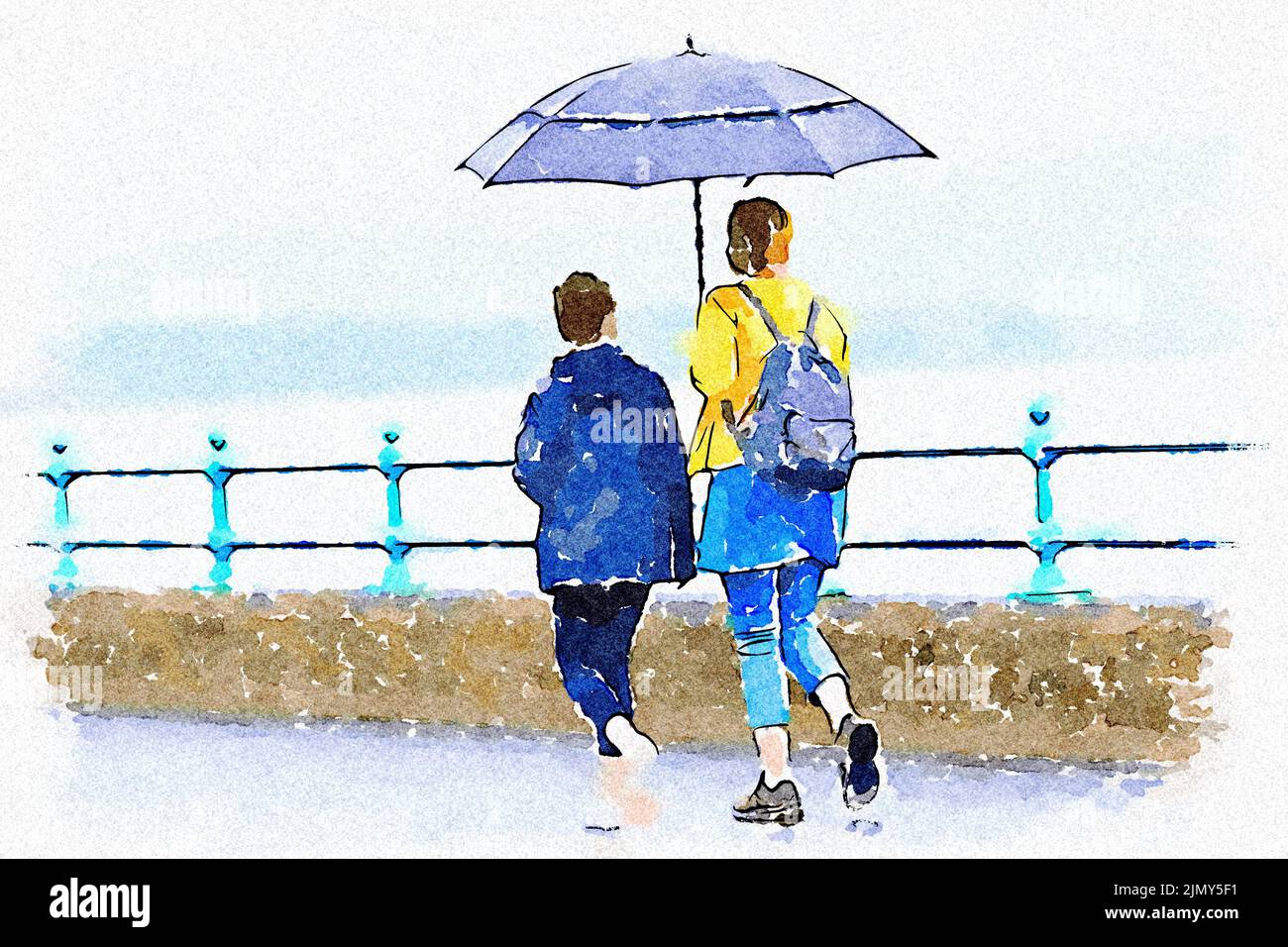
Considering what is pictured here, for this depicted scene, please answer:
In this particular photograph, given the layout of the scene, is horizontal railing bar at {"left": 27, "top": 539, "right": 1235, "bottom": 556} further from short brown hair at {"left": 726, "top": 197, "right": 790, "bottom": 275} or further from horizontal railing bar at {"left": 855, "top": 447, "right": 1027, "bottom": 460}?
short brown hair at {"left": 726, "top": 197, "right": 790, "bottom": 275}

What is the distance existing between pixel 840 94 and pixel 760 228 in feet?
4.51

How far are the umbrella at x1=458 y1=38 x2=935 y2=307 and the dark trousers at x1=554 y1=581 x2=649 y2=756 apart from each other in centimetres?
171

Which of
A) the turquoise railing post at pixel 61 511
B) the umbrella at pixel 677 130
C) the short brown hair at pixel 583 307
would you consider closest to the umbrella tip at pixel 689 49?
the umbrella at pixel 677 130

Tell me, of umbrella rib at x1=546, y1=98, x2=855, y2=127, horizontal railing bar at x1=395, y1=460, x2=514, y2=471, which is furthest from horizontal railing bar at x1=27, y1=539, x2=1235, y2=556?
umbrella rib at x1=546, y1=98, x2=855, y2=127

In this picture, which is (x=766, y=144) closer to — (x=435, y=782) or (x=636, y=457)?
(x=636, y=457)

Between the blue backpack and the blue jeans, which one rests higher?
the blue backpack

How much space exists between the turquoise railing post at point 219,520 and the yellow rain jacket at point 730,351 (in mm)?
4325

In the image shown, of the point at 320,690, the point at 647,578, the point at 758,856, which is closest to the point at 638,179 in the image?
the point at 647,578

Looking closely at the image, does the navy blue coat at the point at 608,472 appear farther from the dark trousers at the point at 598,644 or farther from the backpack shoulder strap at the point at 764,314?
the backpack shoulder strap at the point at 764,314

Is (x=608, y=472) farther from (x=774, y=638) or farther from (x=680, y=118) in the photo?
(x=680, y=118)

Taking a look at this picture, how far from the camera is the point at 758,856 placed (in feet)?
22.2

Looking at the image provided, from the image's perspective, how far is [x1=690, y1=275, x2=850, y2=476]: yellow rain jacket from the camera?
6.97 metres

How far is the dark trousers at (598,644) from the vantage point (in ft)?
23.1

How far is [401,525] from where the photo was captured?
32.9 feet
